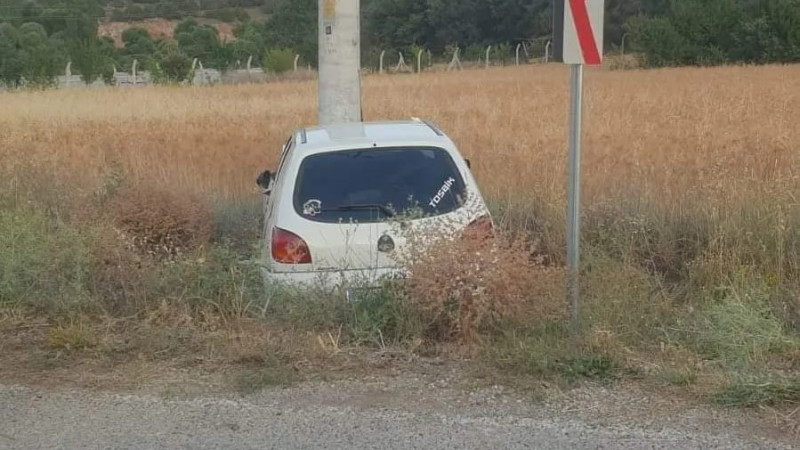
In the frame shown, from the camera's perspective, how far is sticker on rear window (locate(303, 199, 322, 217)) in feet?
21.5

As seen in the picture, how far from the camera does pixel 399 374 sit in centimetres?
529

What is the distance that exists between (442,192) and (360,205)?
603 millimetres

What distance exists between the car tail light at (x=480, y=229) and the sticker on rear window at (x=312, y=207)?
1085 mm

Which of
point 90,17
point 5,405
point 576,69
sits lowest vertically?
point 5,405

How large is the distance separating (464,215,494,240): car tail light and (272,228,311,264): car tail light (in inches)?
45.3

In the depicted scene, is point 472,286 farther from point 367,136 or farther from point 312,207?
point 367,136

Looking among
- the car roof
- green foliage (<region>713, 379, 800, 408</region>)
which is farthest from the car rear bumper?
green foliage (<region>713, 379, 800, 408</region>)

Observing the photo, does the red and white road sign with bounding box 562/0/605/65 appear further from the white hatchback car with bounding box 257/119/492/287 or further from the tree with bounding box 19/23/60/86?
the tree with bounding box 19/23/60/86

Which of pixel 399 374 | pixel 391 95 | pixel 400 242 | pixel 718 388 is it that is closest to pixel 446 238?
pixel 400 242

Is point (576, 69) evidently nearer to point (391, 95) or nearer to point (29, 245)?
point (29, 245)

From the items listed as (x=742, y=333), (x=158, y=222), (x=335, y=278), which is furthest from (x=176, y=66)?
(x=742, y=333)

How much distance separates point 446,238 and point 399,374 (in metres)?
1.00

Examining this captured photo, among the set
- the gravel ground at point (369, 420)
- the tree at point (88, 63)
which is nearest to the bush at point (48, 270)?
the gravel ground at point (369, 420)

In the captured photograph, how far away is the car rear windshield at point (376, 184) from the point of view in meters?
6.55
